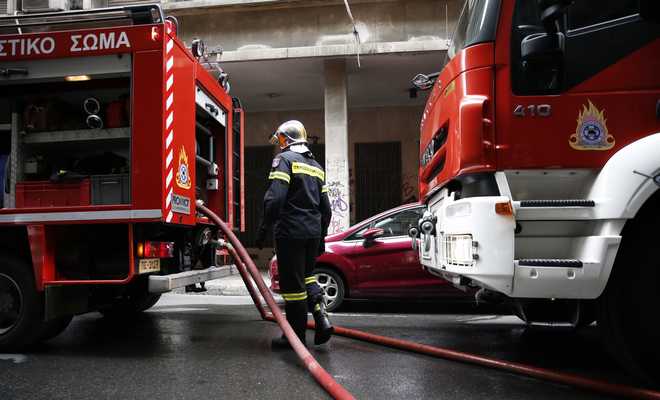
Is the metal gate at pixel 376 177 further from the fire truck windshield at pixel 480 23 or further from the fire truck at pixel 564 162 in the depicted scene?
the fire truck at pixel 564 162

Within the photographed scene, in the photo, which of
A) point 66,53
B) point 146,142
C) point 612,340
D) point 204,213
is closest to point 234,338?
point 204,213

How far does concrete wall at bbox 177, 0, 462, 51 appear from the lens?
1091 cm

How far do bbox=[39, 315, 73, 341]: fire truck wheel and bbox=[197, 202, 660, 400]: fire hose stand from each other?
61.5 inches

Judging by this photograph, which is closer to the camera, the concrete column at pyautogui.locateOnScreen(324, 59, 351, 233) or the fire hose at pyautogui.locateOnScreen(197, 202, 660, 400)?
the fire hose at pyautogui.locateOnScreen(197, 202, 660, 400)

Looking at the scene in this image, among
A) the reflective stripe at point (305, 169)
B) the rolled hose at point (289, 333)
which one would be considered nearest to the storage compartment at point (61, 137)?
the rolled hose at point (289, 333)

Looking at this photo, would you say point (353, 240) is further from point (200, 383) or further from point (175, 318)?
point (200, 383)

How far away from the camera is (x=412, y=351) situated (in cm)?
445

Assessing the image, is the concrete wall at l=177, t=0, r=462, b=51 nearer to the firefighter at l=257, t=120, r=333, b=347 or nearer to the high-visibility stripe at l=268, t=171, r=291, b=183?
the firefighter at l=257, t=120, r=333, b=347

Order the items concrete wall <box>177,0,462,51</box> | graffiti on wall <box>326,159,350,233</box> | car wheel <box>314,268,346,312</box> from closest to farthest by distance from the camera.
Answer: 1. car wheel <box>314,268,346,312</box>
2. concrete wall <box>177,0,462,51</box>
3. graffiti on wall <box>326,159,350,233</box>

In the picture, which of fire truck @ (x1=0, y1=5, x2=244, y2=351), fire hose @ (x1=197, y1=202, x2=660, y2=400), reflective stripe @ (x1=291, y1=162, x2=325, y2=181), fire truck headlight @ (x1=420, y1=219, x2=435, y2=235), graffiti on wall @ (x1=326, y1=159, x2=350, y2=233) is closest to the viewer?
fire hose @ (x1=197, y1=202, x2=660, y2=400)

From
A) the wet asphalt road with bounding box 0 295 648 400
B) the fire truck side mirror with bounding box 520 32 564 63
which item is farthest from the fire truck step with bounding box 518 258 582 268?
the fire truck side mirror with bounding box 520 32 564 63

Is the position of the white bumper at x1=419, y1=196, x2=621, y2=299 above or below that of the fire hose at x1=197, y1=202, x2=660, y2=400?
above

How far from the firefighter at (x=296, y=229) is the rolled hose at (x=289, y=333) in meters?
0.19

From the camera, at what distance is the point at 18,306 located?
4.46 meters
